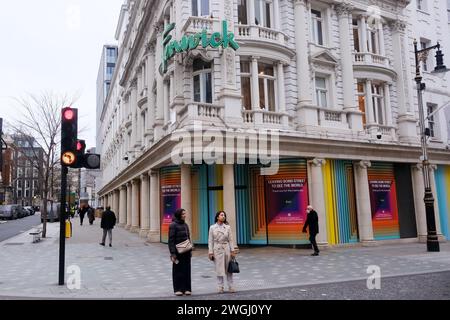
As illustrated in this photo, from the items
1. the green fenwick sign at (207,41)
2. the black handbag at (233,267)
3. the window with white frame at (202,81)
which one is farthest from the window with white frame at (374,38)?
the black handbag at (233,267)

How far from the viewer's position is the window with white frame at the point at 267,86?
17.2 m

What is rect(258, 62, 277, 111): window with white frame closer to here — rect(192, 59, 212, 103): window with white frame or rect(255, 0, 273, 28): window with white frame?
rect(255, 0, 273, 28): window with white frame

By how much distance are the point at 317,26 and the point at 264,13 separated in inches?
124

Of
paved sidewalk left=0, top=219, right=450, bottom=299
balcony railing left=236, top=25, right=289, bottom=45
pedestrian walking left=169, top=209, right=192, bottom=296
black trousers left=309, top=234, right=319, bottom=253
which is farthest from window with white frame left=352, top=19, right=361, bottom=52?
pedestrian walking left=169, top=209, right=192, bottom=296

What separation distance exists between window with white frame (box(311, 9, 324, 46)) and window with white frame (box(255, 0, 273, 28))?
243 centimetres

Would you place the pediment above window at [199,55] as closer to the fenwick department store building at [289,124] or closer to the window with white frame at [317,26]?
the fenwick department store building at [289,124]

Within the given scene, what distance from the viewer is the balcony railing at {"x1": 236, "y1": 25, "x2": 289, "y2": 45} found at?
54.4 ft

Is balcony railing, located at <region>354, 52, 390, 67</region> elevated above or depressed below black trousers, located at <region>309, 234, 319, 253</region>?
above

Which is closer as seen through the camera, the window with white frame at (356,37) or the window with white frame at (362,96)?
the window with white frame at (362,96)

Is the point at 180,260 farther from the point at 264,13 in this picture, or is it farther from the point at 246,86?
the point at 264,13

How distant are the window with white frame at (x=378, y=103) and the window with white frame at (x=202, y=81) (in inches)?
352

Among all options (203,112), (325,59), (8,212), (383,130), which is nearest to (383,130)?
(383,130)
